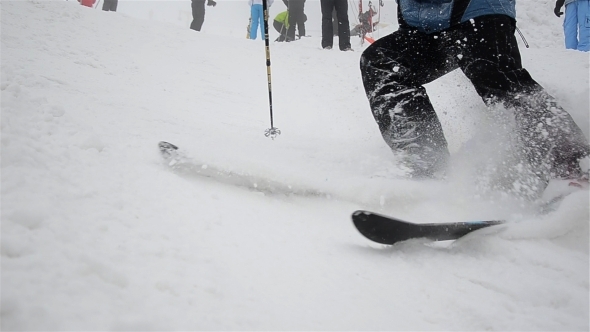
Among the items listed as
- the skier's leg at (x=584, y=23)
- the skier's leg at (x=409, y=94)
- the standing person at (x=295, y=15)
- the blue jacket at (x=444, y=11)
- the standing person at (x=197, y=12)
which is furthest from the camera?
the standing person at (x=295, y=15)

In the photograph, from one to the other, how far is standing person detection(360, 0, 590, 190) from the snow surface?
22 centimetres

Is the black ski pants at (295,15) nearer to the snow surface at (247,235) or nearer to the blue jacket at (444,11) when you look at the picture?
the snow surface at (247,235)

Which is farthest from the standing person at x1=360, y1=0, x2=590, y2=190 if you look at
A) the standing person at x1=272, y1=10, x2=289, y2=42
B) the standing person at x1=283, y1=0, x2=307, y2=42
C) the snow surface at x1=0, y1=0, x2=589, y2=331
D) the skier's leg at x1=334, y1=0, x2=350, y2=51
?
the standing person at x1=272, y1=10, x2=289, y2=42

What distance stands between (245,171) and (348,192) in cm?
63

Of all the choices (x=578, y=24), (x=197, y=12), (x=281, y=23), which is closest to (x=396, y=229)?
(x=578, y=24)

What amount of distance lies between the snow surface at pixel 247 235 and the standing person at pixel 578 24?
412 centimetres

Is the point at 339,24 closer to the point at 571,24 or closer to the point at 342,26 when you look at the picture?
the point at 342,26

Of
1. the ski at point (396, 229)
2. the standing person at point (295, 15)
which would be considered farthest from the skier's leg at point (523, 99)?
the standing person at point (295, 15)

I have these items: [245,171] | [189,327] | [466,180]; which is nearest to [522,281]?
[466,180]

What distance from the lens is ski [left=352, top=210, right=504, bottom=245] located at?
56.3 inches

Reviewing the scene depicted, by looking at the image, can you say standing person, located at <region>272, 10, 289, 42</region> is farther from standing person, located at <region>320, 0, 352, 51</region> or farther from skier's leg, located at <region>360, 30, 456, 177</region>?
skier's leg, located at <region>360, 30, 456, 177</region>

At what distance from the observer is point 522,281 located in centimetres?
126

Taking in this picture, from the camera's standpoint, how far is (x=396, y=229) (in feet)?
4.72

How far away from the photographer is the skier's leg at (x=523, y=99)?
1.95 metres
